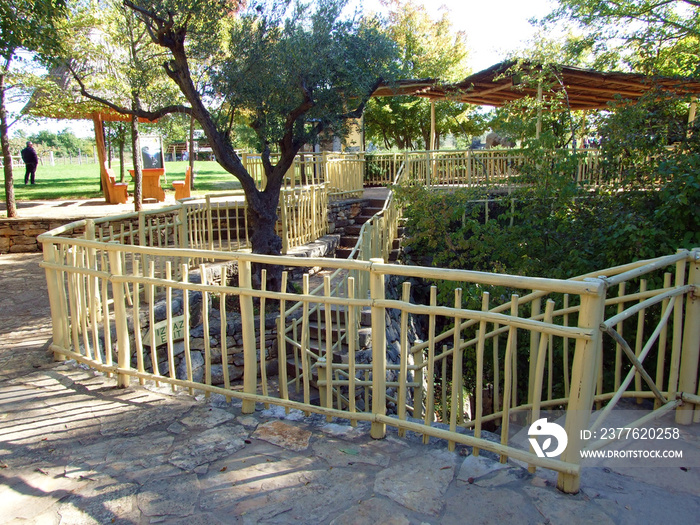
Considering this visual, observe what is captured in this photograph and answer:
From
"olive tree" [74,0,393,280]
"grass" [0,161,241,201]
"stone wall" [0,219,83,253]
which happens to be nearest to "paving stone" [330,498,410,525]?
"olive tree" [74,0,393,280]

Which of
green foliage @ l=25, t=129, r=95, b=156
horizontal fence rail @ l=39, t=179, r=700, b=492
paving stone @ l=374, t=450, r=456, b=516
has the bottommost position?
paving stone @ l=374, t=450, r=456, b=516

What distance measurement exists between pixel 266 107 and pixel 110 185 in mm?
9561

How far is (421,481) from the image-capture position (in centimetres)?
260

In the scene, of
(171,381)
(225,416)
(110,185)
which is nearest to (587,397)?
(225,416)

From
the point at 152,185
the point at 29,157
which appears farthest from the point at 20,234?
the point at 29,157

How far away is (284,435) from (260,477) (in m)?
0.46

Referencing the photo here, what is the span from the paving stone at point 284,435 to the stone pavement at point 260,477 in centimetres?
1

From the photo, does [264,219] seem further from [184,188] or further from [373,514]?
[184,188]

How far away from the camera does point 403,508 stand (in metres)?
2.39

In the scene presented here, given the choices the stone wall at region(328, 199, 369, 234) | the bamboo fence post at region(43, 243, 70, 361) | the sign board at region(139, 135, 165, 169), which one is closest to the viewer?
the bamboo fence post at region(43, 243, 70, 361)

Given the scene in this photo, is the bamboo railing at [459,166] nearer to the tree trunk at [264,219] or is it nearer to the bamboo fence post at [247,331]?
the tree trunk at [264,219]

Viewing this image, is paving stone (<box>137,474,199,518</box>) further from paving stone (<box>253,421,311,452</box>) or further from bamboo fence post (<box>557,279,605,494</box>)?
bamboo fence post (<box>557,279,605,494</box>)

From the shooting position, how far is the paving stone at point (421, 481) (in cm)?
243

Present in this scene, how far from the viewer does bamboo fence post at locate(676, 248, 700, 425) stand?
3127 millimetres
